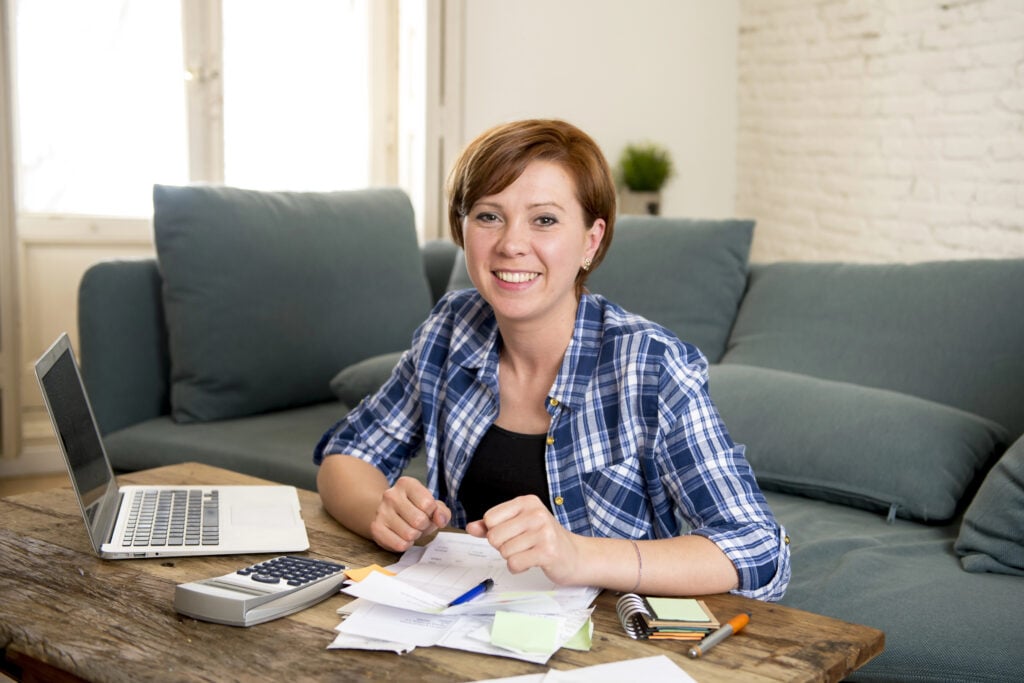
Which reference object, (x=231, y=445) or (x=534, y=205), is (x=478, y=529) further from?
(x=231, y=445)

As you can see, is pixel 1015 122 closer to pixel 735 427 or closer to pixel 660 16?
pixel 660 16

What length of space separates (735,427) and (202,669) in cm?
148

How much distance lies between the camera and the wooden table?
97cm

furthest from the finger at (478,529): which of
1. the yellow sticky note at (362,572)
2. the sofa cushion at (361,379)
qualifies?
the sofa cushion at (361,379)

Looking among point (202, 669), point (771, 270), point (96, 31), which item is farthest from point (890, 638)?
point (96, 31)

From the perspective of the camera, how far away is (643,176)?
4926mm

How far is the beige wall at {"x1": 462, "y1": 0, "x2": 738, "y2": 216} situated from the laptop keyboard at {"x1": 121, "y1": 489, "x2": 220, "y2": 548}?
129 inches

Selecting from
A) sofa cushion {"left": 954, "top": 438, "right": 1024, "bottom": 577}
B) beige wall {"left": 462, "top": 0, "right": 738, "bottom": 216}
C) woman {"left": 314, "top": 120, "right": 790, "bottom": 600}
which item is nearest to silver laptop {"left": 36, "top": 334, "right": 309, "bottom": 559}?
woman {"left": 314, "top": 120, "right": 790, "bottom": 600}

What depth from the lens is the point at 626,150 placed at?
5004 millimetres

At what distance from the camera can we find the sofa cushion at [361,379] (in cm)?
255

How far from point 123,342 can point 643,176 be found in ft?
9.38

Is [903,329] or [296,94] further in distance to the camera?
[296,94]

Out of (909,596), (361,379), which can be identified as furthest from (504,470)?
(361,379)

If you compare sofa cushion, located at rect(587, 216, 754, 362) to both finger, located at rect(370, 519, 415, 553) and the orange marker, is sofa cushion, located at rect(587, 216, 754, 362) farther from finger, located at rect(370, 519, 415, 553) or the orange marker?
the orange marker
